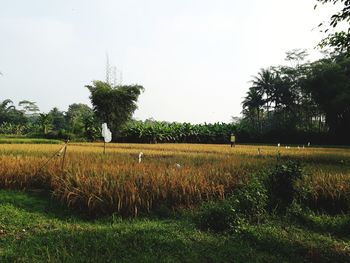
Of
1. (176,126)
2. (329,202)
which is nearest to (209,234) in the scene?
(329,202)

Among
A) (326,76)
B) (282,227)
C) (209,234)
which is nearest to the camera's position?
(209,234)

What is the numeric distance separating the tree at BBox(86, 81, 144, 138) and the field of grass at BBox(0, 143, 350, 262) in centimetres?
2575

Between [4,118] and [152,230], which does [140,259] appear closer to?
[152,230]

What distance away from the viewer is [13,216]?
25.6 ft

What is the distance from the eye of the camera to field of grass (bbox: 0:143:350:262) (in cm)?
592

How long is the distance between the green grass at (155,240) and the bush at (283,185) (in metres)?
0.60

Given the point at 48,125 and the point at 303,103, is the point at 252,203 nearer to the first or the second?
the point at 48,125

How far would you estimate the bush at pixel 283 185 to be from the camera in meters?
8.66

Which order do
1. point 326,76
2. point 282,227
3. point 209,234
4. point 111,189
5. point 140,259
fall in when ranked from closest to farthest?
point 140,259 < point 209,234 < point 282,227 < point 111,189 < point 326,76

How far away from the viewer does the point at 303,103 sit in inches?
2024

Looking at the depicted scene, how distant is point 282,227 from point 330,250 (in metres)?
1.33

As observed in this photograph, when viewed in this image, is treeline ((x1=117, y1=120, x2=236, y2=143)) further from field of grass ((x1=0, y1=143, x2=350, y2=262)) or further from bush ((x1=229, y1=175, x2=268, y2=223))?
bush ((x1=229, y1=175, x2=268, y2=223))

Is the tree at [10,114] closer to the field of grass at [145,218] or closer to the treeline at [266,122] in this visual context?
the treeline at [266,122]

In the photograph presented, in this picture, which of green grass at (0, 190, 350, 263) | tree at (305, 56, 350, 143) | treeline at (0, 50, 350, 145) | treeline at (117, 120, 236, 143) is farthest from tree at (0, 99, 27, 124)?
green grass at (0, 190, 350, 263)
